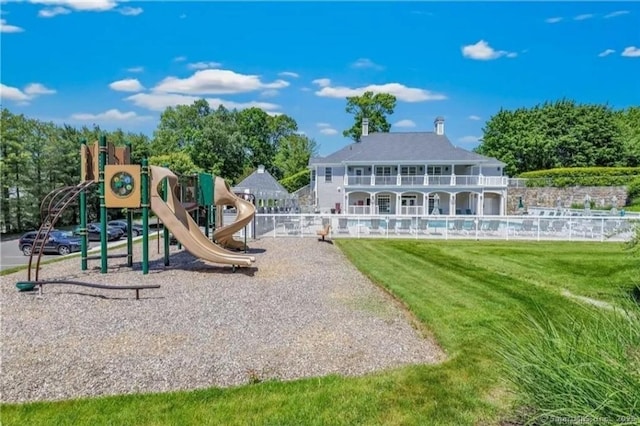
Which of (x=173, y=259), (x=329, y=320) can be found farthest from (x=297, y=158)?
(x=329, y=320)

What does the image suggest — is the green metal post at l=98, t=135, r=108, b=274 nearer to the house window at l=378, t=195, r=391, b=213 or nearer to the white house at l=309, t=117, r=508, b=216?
the white house at l=309, t=117, r=508, b=216

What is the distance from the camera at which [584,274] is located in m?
11.8

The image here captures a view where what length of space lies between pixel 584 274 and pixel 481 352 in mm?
7922

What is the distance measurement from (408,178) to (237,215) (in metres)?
23.1

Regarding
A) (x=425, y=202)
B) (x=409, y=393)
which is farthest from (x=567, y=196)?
(x=409, y=393)

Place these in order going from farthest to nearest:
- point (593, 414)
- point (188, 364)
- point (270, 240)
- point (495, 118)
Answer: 1. point (495, 118)
2. point (270, 240)
3. point (188, 364)
4. point (593, 414)

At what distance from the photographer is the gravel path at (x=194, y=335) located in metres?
5.03

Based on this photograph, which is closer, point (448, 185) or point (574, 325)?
point (574, 325)

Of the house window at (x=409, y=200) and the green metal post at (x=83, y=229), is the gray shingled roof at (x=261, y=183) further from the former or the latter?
the green metal post at (x=83, y=229)

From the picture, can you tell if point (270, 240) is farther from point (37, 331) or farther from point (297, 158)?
point (297, 158)

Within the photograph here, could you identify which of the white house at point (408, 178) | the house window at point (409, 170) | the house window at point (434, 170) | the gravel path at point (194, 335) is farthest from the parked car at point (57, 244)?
the house window at point (434, 170)

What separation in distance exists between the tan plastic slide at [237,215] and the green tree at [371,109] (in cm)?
4601

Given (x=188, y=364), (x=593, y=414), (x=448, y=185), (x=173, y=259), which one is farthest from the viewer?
(x=448, y=185)

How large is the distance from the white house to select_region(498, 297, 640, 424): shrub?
3193cm
